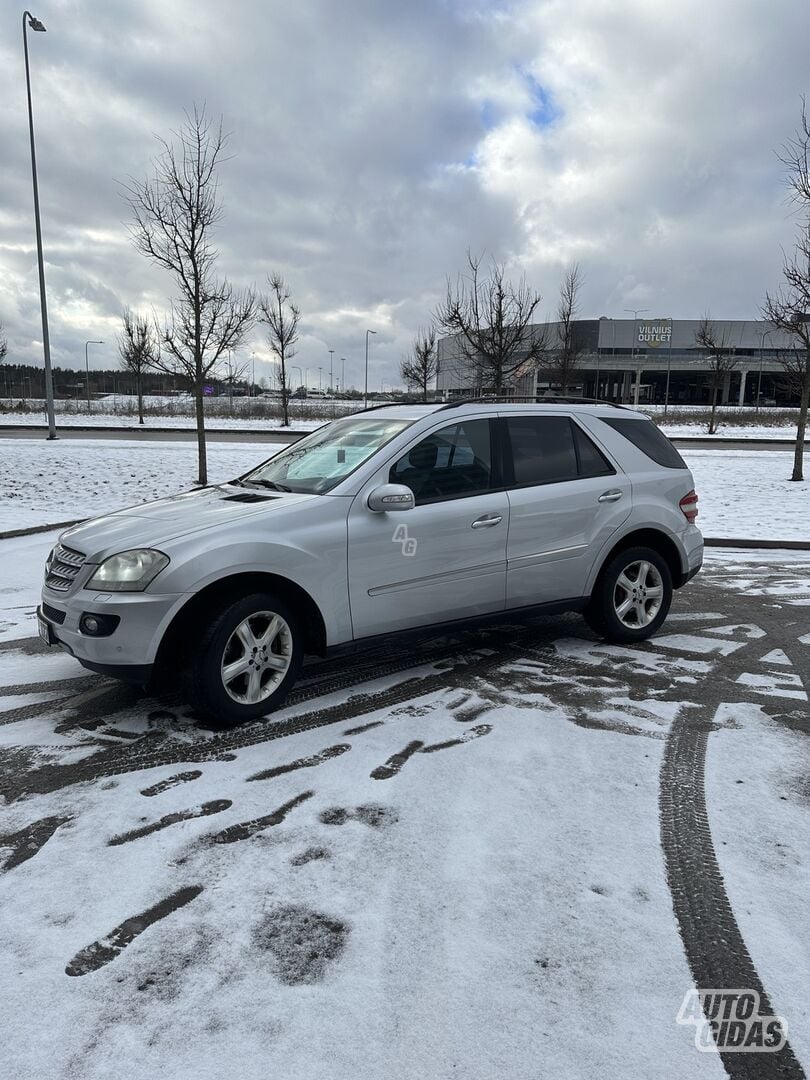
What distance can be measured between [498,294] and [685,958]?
20830mm

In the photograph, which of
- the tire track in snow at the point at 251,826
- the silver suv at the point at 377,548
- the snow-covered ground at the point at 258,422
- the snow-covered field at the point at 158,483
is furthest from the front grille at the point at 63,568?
the snow-covered ground at the point at 258,422

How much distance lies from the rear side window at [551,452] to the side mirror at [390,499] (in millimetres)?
1046

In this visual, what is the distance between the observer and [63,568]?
416 centimetres

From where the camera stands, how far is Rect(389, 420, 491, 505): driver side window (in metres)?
4.63

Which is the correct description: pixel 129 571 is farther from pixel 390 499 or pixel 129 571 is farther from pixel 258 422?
pixel 258 422

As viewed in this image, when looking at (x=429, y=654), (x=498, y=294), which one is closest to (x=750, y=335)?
(x=498, y=294)

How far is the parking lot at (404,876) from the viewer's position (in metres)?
2.04

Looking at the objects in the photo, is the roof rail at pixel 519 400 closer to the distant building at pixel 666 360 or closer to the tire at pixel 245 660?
the tire at pixel 245 660

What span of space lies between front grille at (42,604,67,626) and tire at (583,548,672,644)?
3.57 metres

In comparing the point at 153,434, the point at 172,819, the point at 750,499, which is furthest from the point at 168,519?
the point at 153,434

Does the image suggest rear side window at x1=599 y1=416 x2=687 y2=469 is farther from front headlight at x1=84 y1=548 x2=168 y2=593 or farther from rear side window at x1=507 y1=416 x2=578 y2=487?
front headlight at x1=84 y1=548 x2=168 y2=593

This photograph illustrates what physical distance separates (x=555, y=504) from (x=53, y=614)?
3243mm

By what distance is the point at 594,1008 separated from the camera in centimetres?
214

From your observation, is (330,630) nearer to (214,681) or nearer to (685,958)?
(214,681)
